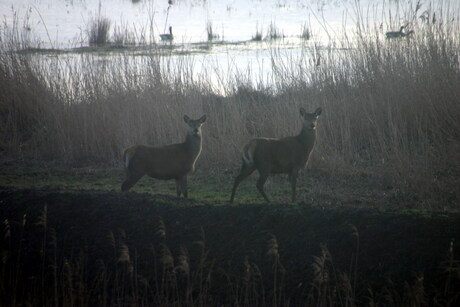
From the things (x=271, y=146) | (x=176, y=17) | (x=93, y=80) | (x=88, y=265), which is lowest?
(x=88, y=265)

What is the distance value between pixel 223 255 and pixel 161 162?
263cm

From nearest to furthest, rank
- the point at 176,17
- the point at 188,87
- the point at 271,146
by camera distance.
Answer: the point at 271,146
the point at 188,87
the point at 176,17

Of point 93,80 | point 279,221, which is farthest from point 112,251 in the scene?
point 93,80

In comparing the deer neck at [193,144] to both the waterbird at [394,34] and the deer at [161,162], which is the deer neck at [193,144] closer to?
the deer at [161,162]

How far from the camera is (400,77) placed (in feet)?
41.1

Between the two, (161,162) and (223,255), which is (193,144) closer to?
(161,162)

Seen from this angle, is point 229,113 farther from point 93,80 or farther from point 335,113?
point 93,80

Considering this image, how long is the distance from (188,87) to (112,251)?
21.1ft

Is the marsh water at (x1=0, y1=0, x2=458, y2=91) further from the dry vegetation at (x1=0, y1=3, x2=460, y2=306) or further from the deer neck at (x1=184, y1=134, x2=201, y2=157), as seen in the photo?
the deer neck at (x1=184, y1=134, x2=201, y2=157)

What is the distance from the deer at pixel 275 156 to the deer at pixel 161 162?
3.12 feet

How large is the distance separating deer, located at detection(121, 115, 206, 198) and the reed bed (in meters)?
2.15

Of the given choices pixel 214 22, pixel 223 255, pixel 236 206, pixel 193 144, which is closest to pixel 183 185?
pixel 193 144

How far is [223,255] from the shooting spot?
22.4 feet

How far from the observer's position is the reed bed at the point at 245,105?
11734mm
